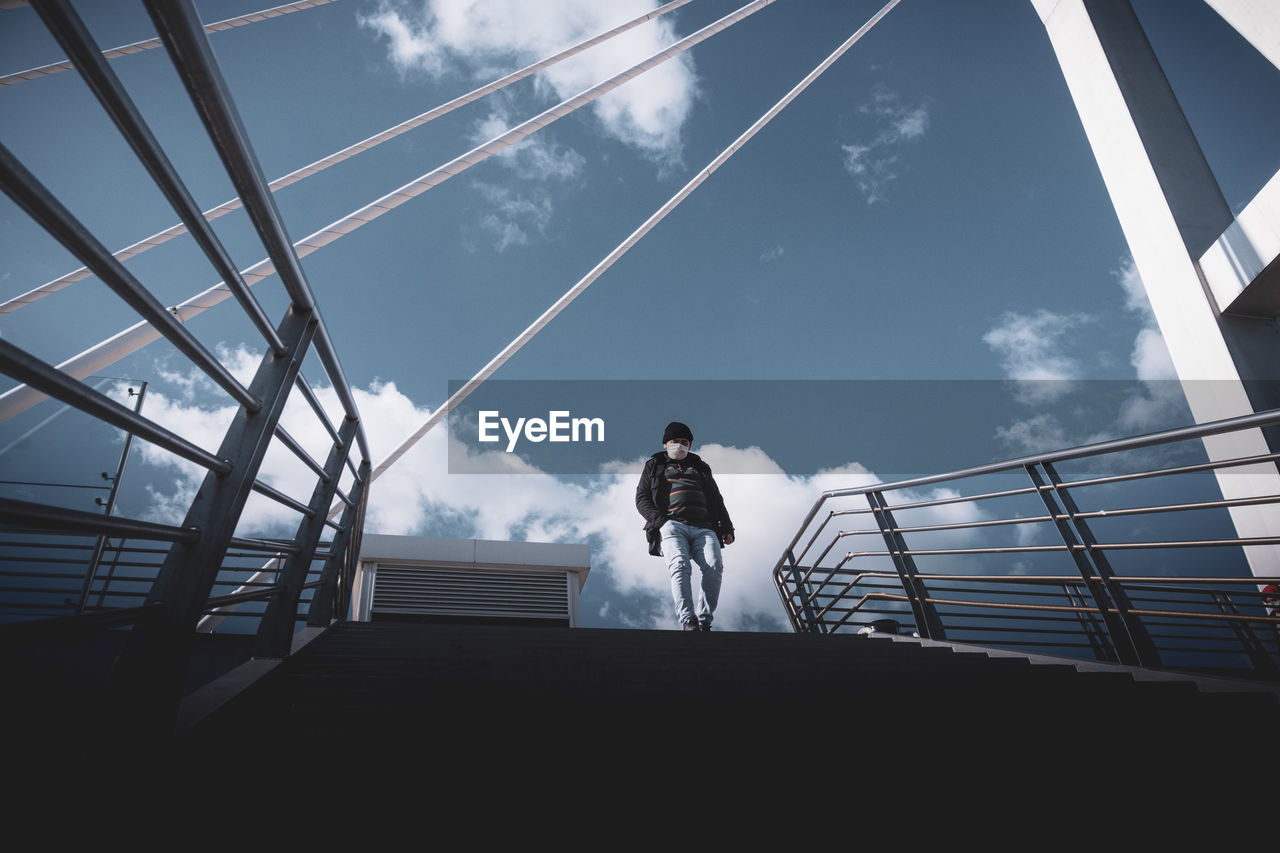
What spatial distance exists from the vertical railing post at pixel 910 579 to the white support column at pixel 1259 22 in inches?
208

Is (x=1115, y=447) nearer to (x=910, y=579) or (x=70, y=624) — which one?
Result: (x=910, y=579)

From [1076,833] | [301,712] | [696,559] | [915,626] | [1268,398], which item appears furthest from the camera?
[1268,398]

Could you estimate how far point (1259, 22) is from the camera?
5.76 m

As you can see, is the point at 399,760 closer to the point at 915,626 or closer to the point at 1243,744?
the point at 1243,744

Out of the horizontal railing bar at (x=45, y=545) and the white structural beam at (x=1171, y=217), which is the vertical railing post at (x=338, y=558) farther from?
the white structural beam at (x=1171, y=217)

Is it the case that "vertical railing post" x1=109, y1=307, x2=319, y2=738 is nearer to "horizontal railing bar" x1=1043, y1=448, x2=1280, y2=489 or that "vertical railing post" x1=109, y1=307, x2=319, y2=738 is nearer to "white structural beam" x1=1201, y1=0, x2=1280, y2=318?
"horizontal railing bar" x1=1043, y1=448, x2=1280, y2=489

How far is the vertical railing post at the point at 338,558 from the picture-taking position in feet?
9.83

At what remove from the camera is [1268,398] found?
5.71m

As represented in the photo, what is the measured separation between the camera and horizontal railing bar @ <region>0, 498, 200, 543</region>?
2.99 feet

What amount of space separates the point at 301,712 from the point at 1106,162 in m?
9.23

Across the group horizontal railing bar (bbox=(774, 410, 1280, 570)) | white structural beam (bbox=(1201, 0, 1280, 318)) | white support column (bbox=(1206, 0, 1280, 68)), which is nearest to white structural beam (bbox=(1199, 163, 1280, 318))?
white structural beam (bbox=(1201, 0, 1280, 318))

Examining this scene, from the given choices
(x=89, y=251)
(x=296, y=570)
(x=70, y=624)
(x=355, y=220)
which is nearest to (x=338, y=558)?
(x=296, y=570)

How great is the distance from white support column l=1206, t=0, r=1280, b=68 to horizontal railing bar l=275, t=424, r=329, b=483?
7812 millimetres

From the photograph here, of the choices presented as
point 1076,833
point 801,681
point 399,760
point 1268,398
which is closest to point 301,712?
point 399,760
